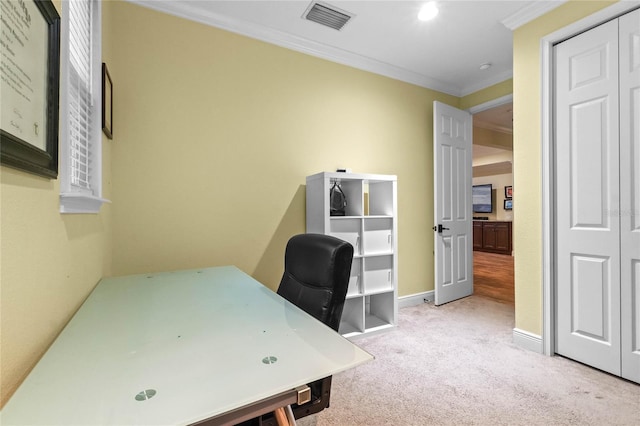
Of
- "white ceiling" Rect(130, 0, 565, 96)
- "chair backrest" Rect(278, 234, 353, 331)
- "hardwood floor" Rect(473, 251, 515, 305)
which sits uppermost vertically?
"white ceiling" Rect(130, 0, 565, 96)

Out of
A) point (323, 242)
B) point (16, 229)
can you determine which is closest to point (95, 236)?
point (16, 229)

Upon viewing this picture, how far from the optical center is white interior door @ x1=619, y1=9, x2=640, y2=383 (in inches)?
73.8

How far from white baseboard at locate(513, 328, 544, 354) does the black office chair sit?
2.05 meters

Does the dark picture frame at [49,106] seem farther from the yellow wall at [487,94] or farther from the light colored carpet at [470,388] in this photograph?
the yellow wall at [487,94]

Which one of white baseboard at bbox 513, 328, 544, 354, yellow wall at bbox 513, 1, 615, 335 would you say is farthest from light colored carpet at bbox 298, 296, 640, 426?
yellow wall at bbox 513, 1, 615, 335

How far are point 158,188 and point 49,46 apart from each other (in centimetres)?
143

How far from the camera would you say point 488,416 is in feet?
5.21

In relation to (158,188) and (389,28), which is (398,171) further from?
(158,188)

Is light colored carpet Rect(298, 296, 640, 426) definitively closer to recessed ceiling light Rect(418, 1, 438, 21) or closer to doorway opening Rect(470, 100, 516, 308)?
doorway opening Rect(470, 100, 516, 308)

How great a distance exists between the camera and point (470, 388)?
1.84 meters

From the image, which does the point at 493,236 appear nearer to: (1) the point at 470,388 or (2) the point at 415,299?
(2) the point at 415,299

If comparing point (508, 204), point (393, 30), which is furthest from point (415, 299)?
point (508, 204)

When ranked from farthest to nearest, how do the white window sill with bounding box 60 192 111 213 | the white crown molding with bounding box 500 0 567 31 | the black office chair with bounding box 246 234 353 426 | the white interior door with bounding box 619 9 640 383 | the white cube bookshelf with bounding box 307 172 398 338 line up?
1. the white cube bookshelf with bounding box 307 172 398 338
2. the white crown molding with bounding box 500 0 567 31
3. the white interior door with bounding box 619 9 640 383
4. the black office chair with bounding box 246 234 353 426
5. the white window sill with bounding box 60 192 111 213

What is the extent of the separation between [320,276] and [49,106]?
109 cm
